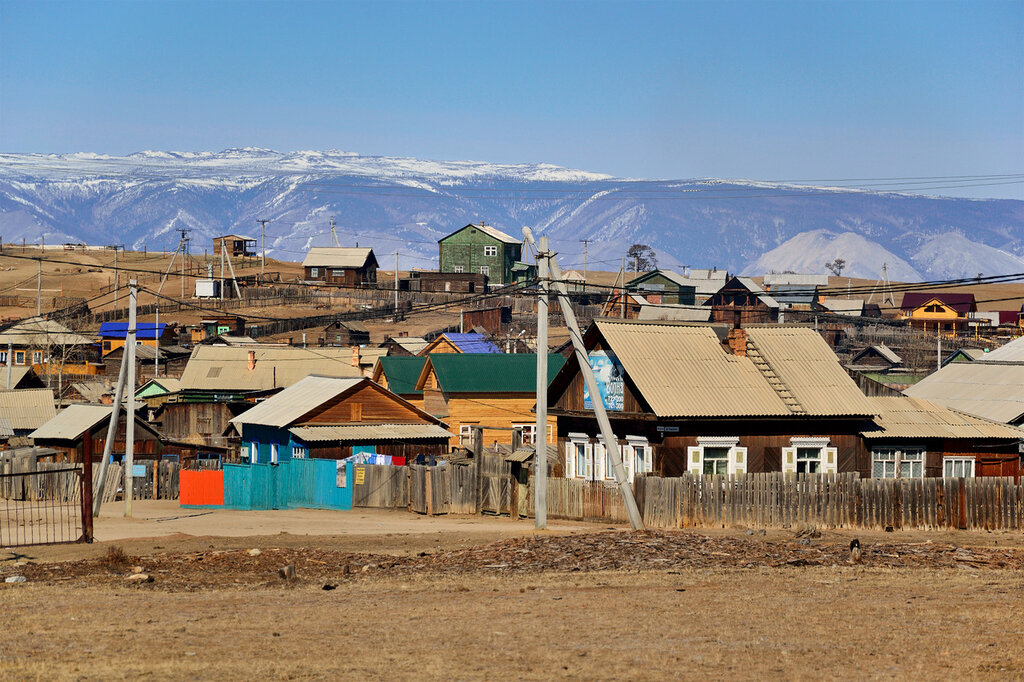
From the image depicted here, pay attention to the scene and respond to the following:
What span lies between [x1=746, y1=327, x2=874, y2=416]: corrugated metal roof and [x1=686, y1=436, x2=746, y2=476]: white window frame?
2551mm

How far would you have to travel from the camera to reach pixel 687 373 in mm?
41156

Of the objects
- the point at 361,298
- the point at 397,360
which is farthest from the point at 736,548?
the point at 361,298

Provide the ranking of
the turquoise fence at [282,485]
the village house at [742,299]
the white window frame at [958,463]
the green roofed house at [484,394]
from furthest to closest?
the village house at [742,299]
the green roofed house at [484,394]
the turquoise fence at [282,485]
the white window frame at [958,463]

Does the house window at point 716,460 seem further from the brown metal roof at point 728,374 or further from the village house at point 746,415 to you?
the brown metal roof at point 728,374

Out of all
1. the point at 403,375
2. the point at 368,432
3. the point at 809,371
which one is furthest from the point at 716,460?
the point at 403,375

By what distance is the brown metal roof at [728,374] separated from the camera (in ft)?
131

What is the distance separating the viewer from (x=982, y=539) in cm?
3222

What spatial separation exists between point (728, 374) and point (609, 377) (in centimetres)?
385

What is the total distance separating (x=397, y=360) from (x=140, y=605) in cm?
5342

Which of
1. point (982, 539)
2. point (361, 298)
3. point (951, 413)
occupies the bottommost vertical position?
point (982, 539)

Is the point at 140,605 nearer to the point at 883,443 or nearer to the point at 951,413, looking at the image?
the point at 883,443

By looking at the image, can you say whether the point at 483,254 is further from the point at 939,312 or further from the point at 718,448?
the point at 718,448

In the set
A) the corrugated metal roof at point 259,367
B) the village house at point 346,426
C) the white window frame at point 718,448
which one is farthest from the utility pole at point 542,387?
the corrugated metal roof at point 259,367

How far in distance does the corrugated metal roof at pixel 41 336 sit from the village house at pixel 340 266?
4967 cm
